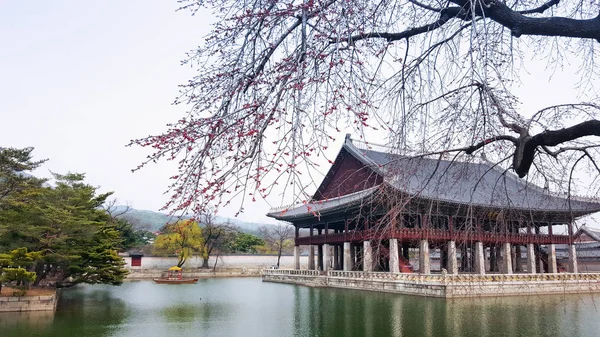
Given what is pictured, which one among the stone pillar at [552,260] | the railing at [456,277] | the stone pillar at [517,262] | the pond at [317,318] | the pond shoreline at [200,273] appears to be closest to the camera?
the pond at [317,318]

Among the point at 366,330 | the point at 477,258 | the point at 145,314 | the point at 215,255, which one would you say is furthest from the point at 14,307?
the point at 215,255

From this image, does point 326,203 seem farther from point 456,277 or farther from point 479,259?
point 479,259

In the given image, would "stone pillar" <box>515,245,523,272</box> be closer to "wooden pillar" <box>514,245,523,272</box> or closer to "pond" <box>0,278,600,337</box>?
"wooden pillar" <box>514,245,523,272</box>

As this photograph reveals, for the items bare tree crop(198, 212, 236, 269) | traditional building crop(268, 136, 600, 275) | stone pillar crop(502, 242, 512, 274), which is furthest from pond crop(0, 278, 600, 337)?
bare tree crop(198, 212, 236, 269)

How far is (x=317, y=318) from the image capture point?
50.0 ft

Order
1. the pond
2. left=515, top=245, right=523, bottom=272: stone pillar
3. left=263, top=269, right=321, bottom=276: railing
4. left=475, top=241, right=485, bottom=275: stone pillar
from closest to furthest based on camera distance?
1. the pond
2. left=475, top=241, right=485, bottom=275: stone pillar
3. left=263, top=269, right=321, bottom=276: railing
4. left=515, top=245, right=523, bottom=272: stone pillar

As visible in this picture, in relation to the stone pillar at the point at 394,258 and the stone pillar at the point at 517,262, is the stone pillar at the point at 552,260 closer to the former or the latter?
the stone pillar at the point at 517,262

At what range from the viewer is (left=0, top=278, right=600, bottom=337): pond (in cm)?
1288

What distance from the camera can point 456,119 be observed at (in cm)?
413

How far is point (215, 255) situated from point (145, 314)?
104 feet

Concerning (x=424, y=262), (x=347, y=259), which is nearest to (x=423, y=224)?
(x=424, y=262)

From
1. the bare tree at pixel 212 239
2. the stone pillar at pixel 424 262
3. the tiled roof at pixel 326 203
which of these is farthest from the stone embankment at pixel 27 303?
the bare tree at pixel 212 239

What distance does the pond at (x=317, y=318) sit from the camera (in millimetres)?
12875

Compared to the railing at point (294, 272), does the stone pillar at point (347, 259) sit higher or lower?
higher
